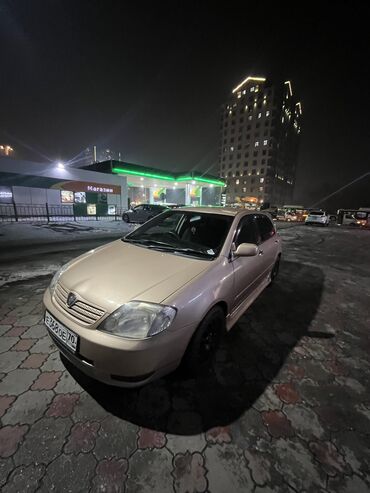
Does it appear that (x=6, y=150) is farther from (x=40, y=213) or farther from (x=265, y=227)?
(x=265, y=227)

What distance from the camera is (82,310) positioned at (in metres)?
1.89

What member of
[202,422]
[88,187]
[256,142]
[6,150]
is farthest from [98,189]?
[6,150]

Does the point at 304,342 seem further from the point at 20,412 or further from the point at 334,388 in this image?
the point at 20,412

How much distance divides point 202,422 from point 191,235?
2.33 metres

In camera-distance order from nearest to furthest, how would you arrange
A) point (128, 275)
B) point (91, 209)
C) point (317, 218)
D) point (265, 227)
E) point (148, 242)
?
point (128, 275) → point (148, 242) → point (265, 227) → point (91, 209) → point (317, 218)

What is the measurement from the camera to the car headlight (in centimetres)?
173

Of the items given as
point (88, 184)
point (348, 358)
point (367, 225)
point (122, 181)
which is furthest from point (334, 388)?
point (367, 225)

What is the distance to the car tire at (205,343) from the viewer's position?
82.9 inches

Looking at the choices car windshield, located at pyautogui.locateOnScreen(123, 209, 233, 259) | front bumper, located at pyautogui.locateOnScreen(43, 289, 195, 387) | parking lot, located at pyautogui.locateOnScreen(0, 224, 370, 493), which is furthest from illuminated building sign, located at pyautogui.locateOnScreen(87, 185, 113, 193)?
front bumper, located at pyautogui.locateOnScreen(43, 289, 195, 387)

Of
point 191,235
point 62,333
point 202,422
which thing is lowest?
point 202,422

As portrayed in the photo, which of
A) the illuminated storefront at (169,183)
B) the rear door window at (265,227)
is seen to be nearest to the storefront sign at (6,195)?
the illuminated storefront at (169,183)

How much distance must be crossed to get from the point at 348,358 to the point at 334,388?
0.71 meters

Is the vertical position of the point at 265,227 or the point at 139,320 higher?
the point at 265,227

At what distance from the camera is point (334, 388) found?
2.26m
